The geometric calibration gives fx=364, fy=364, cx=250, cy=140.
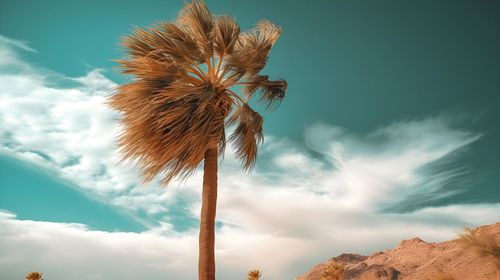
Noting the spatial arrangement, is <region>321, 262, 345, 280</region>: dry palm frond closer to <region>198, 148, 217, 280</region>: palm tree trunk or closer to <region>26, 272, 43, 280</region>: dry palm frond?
<region>26, 272, 43, 280</region>: dry palm frond

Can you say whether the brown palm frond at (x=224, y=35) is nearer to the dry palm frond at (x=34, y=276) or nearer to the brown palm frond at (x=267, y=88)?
the brown palm frond at (x=267, y=88)

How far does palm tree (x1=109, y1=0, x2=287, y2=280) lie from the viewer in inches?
269

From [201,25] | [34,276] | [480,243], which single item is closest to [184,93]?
[201,25]

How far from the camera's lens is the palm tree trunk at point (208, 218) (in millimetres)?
6527

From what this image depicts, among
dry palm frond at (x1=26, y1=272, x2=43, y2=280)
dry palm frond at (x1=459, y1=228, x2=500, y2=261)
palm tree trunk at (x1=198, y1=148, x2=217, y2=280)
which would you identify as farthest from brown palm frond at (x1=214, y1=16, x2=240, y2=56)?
dry palm frond at (x1=26, y1=272, x2=43, y2=280)

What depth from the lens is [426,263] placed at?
37.6 m

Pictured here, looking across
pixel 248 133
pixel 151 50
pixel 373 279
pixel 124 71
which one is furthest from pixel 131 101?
pixel 373 279

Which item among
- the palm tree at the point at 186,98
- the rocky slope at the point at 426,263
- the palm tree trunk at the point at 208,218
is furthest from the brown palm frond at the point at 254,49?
the rocky slope at the point at 426,263

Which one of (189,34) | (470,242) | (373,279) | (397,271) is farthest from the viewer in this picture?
(397,271)

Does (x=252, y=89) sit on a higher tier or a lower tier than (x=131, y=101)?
higher

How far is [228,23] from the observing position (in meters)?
8.09

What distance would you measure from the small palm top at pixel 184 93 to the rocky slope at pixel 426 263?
11.4 meters

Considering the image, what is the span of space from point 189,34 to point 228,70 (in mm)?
1148

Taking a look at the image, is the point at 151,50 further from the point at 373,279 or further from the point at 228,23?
the point at 373,279
